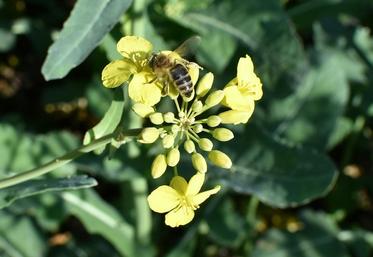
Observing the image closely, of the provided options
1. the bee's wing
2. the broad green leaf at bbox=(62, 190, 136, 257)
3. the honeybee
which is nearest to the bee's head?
the honeybee

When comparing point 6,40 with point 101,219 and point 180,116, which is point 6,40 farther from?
point 180,116

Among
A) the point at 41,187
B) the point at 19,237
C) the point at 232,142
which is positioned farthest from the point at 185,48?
the point at 19,237

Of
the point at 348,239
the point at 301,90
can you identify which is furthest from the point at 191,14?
the point at 348,239

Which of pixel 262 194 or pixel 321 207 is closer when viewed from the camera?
pixel 262 194

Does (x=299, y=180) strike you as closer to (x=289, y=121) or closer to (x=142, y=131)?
(x=289, y=121)

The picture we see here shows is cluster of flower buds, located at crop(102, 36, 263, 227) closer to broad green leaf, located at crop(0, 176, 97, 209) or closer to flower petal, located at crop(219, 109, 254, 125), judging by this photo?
flower petal, located at crop(219, 109, 254, 125)

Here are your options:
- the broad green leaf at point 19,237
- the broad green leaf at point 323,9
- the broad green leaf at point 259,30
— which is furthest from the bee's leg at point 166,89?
the broad green leaf at point 323,9

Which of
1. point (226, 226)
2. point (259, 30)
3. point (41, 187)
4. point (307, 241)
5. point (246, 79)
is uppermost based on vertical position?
point (246, 79)

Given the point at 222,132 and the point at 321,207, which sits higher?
the point at 222,132
